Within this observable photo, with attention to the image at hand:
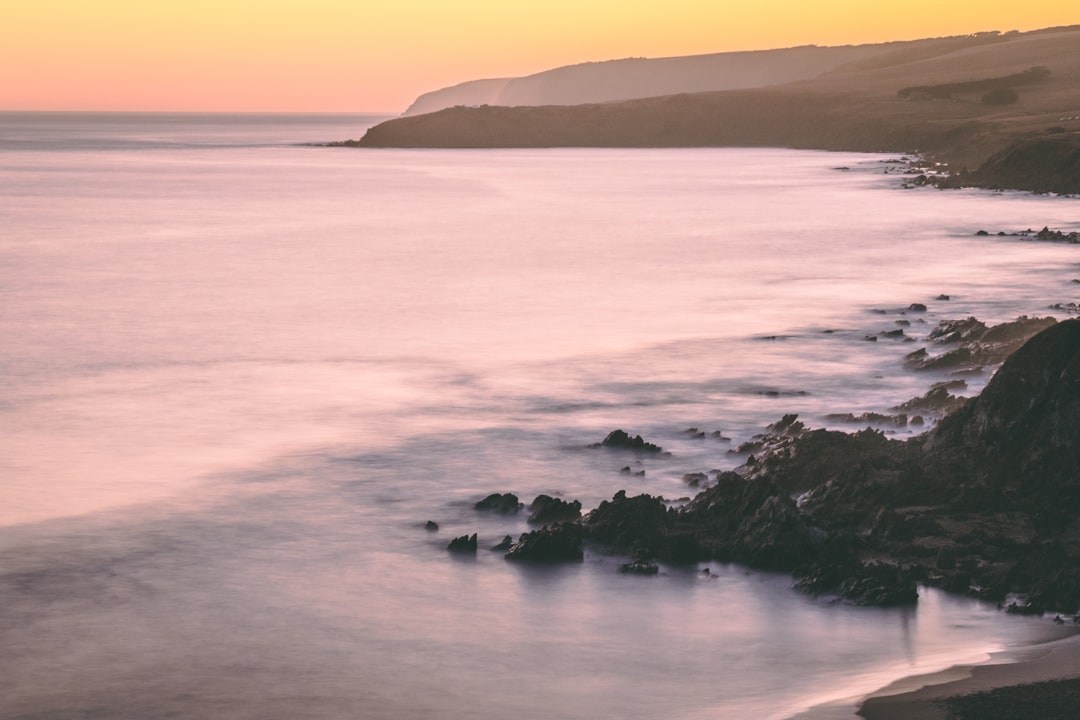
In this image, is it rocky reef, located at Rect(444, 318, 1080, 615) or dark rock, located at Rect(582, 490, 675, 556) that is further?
dark rock, located at Rect(582, 490, 675, 556)

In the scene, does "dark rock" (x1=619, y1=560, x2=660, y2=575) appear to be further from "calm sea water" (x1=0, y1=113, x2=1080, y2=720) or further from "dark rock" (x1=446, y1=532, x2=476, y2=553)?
"dark rock" (x1=446, y1=532, x2=476, y2=553)

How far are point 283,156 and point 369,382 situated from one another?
123611 millimetres

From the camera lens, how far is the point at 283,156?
145 m

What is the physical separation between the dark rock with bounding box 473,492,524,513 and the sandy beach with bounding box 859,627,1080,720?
5.69 meters

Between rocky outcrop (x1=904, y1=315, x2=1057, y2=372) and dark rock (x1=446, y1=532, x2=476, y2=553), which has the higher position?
rocky outcrop (x1=904, y1=315, x2=1057, y2=372)

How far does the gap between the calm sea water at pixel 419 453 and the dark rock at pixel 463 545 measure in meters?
0.15

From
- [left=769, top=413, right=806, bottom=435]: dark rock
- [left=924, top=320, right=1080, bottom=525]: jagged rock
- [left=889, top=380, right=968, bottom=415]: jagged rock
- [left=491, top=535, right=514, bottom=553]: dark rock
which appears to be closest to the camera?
[left=491, top=535, right=514, bottom=553]: dark rock

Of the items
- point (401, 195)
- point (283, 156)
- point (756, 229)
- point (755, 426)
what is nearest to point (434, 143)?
point (283, 156)

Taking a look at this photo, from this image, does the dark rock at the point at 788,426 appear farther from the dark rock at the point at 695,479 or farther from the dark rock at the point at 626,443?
the dark rock at the point at 695,479

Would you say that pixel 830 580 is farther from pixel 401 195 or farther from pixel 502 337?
pixel 401 195

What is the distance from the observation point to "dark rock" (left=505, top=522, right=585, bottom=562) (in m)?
14.4

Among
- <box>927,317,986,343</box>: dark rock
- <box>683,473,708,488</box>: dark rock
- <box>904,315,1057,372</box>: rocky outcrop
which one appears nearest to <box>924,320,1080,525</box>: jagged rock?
<box>683,473,708,488</box>: dark rock

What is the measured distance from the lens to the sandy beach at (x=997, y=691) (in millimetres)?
10516

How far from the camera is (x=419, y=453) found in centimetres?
1917
